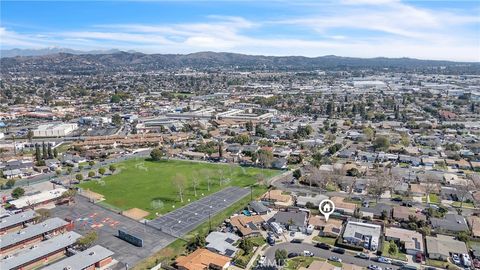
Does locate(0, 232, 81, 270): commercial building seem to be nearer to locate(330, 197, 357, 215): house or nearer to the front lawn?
locate(330, 197, 357, 215): house

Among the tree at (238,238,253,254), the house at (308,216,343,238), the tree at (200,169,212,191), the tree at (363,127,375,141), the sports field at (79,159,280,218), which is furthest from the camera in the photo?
the tree at (363,127,375,141)

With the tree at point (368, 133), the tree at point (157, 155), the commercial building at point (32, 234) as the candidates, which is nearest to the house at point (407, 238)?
the commercial building at point (32, 234)

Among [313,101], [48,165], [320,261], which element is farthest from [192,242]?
[313,101]

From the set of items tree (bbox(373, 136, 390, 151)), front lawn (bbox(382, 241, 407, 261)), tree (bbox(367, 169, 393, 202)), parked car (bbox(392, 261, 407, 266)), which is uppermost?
tree (bbox(373, 136, 390, 151))

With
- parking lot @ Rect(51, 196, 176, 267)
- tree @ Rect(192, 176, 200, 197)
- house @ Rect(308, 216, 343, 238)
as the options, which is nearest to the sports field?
tree @ Rect(192, 176, 200, 197)

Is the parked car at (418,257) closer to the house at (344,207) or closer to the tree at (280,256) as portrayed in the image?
the house at (344,207)

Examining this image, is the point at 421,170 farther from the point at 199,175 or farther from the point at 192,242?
the point at 192,242

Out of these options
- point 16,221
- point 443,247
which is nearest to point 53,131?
point 16,221
